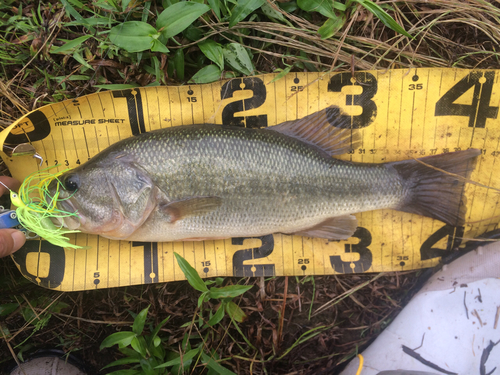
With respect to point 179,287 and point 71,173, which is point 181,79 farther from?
point 179,287

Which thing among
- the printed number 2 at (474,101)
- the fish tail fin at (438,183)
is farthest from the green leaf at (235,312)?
the printed number 2 at (474,101)

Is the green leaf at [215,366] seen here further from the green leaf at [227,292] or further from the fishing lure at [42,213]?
the fishing lure at [42,213]

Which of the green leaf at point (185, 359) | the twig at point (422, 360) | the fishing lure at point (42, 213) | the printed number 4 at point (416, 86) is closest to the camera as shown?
the fishing lure at point (42, 213)

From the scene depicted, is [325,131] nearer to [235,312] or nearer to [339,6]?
[339,6]

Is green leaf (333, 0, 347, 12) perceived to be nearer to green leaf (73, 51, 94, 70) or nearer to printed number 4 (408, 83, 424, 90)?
printed number 4 (408, 83, 424, 90)

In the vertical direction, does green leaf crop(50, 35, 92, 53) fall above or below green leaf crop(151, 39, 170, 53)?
above

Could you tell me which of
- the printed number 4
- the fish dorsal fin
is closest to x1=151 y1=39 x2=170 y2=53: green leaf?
the fish dorsal fin

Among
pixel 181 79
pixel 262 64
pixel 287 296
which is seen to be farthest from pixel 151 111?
pixel 287 296
